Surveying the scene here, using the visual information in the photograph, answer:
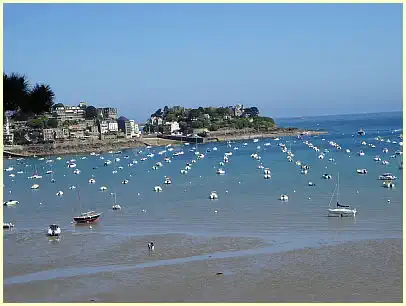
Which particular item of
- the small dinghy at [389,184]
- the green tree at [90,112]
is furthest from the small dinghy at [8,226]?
the green tree at [90,112]

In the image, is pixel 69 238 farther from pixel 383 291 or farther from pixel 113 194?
pixel 113 194

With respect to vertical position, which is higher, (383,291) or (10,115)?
(10,115)

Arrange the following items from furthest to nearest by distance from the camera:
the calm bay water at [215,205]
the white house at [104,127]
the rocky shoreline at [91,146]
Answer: the white house at [104,127]
the rocky shoreline at [91,146]
the calm bay water at [215,205]

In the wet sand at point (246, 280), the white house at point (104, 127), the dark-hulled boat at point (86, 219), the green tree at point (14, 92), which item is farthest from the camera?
the white house at point (104, 127)

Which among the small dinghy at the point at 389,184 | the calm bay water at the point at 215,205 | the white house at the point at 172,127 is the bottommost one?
the calm bay water at the point at 215,205

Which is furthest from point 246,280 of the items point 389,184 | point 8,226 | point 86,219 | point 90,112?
point 90,112

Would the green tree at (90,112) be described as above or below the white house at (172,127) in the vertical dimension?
above

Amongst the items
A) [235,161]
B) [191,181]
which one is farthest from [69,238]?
[235,161]

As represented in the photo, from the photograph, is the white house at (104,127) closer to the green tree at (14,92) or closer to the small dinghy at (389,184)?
the small dinghy at (389,184)
